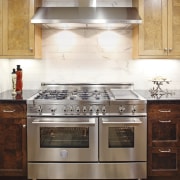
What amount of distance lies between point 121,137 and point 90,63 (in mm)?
1134

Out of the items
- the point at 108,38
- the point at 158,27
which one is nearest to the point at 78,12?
the point at 108,38

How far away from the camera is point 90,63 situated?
3.85 meters

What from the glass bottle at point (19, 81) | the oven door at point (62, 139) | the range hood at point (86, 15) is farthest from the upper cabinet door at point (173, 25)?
the glass bottle at point (19, 81)

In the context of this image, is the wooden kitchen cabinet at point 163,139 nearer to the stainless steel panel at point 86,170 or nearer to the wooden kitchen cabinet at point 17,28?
the stainless steel panel at point 86,170

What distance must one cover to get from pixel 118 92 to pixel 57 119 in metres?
0.86

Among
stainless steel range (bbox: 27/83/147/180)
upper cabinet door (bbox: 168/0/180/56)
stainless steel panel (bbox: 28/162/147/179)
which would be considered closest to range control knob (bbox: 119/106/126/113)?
stainless steel range (bbox: 27/83/147/180)

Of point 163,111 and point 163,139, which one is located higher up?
point 163,111

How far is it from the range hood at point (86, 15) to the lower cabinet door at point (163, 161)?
53.2 inches

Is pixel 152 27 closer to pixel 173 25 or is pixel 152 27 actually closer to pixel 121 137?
pixel 173 25

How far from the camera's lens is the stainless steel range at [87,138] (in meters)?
3.07

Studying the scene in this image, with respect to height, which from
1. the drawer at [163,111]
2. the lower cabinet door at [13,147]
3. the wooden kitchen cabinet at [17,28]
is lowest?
the lower cabinet door at [13,147]

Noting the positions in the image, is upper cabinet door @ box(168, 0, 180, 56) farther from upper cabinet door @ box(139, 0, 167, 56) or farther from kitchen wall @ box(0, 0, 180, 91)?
kitchen wall @ box(0, 0, 180, 91)

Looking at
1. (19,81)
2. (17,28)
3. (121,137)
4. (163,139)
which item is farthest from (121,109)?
(17,28)

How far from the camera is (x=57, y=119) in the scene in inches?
121
